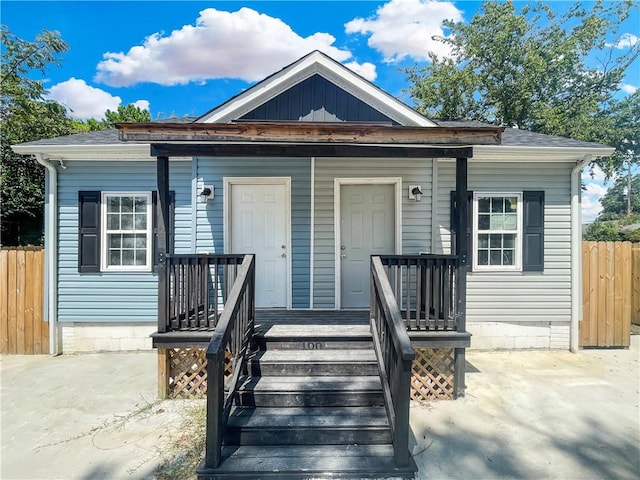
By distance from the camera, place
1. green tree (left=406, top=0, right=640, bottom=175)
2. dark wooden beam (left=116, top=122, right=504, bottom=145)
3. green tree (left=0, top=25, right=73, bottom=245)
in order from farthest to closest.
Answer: green tree (left=406, top=0, right=640, bottom=175)
green tree (left=0, top=25, right=73, bottom=245)
dark wooden beam (left=116, top=122, right=504, bottom=145)

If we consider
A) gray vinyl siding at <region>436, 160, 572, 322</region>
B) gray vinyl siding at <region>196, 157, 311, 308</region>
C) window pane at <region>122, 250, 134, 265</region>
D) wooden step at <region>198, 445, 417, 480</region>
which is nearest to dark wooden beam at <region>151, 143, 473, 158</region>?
gray vinyl siding at <region>196, 157, 311, 308</region>

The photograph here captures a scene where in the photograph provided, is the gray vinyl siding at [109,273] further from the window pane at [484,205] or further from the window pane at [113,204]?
the window pane at [484,205]

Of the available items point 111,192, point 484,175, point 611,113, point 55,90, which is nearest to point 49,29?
point 55,90

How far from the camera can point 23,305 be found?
5070 mm

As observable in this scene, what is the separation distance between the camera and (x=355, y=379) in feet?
10.4

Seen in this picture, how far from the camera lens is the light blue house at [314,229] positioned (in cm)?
505

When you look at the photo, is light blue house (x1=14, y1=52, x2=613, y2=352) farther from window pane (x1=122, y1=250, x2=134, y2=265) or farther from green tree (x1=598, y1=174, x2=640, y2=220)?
green tree (x1=598, y1=174, x2=640, y2=220)

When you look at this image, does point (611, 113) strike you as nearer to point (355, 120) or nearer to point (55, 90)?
point (355, 120)

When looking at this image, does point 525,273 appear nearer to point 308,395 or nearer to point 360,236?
point 360,236

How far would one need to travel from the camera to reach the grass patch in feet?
8.07

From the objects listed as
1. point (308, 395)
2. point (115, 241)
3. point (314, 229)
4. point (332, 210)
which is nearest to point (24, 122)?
point (115, 241)

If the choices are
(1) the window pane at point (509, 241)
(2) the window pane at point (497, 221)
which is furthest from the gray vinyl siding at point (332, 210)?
(1) the window pane at point (509, 241)

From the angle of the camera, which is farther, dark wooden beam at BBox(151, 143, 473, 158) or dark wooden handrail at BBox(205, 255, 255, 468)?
dark wooden beam at BBox(151, 143, 473, 158)

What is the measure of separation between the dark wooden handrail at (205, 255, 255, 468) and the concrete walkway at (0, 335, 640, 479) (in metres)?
0.68
